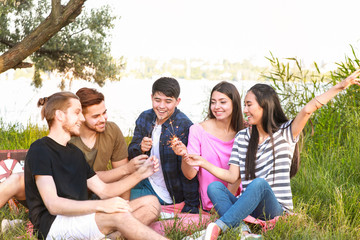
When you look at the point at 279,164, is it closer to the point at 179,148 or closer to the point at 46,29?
the point at 179,148

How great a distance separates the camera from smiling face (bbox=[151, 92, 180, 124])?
4.11 meters

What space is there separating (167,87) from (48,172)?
4.64ft

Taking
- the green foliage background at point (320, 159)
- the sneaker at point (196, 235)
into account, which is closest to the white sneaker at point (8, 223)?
the green foliage background at point (320, 159)

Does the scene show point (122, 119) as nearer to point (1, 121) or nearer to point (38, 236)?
point (1, 121)

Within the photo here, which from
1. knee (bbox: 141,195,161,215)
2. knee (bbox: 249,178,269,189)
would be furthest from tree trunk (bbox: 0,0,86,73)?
knee (bbox: 249,178,269,189)

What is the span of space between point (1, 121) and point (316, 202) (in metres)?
6.12

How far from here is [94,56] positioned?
8703mm

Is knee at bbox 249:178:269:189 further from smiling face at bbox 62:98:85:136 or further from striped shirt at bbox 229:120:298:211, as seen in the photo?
smiling face at bbox 62:98:85:136

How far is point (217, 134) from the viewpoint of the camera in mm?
4250

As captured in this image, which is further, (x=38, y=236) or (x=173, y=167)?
(x=173, y=167)

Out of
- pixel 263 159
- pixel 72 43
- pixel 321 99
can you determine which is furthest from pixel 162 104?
pixel 72 43

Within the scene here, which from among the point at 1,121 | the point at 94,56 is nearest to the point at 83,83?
the point at 94,56

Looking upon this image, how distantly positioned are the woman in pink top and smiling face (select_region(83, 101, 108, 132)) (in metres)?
0.82

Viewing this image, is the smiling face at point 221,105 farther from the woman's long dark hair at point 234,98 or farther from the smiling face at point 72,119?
the smiling face at point 72,119
